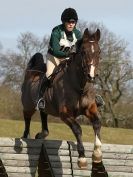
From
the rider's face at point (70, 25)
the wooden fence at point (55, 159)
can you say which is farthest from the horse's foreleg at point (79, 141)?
the rider's face at point (70, 25)

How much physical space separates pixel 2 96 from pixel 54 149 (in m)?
Answer: 31.3

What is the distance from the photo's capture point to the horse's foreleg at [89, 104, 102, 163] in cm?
806

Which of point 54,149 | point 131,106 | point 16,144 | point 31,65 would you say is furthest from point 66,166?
point 131,106

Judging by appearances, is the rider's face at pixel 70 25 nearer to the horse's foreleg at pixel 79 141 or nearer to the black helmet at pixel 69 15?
the black helmet at pixel 69 15

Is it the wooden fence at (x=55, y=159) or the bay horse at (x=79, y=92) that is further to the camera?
the wooden fence at (x=55, y=159)

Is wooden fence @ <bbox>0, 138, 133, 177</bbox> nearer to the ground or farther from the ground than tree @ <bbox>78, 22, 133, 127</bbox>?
farther from the ground

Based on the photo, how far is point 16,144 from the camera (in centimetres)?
883

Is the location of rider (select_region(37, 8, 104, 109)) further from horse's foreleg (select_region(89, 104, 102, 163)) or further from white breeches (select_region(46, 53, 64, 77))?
horse's foreleg (select_region(89, 104, 102, 163))

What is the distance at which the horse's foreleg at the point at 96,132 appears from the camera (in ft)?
26.5

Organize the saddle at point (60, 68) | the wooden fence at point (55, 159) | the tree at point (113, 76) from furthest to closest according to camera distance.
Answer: the tree at point (113, 76) → the saddle at point (60, 68) → the wooden fence at point (55, 159)

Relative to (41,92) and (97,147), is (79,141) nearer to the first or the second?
(97,147)

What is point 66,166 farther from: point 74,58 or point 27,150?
point 74,58

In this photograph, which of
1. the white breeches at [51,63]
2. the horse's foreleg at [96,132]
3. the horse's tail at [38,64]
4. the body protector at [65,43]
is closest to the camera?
the horse's foreleg at [96,132]

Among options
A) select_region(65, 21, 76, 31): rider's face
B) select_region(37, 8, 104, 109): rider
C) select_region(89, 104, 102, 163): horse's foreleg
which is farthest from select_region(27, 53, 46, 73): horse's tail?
select_region(89, 104, 102, 163): horse's foreleg
